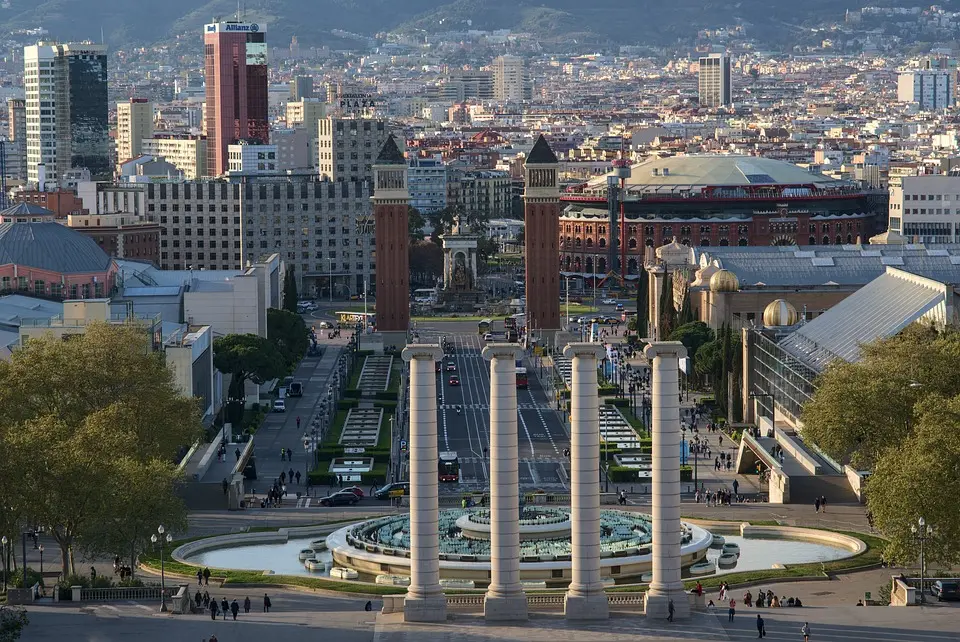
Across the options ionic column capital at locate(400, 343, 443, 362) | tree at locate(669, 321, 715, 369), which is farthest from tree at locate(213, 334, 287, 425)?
ionic column capital at locate(400, 343, 443, 362)

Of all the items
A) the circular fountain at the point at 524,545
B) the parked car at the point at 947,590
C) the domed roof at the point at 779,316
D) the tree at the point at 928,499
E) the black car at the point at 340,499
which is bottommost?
the black car at the point at 340,499

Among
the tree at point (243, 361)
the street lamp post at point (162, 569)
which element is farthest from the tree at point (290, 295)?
the street lamp post at point (162, 569)

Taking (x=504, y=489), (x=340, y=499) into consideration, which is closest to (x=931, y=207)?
(x=340, y=499)

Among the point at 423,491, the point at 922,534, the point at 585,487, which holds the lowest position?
the point at 922,534

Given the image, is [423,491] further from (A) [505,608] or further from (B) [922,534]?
(B) [922,534]

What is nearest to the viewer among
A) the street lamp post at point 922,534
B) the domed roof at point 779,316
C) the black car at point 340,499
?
the street lamp post at point 922,534

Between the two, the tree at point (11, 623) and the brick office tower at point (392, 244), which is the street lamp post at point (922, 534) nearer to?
the tree at point (11, 623)

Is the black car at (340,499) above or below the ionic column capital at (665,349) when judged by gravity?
below
